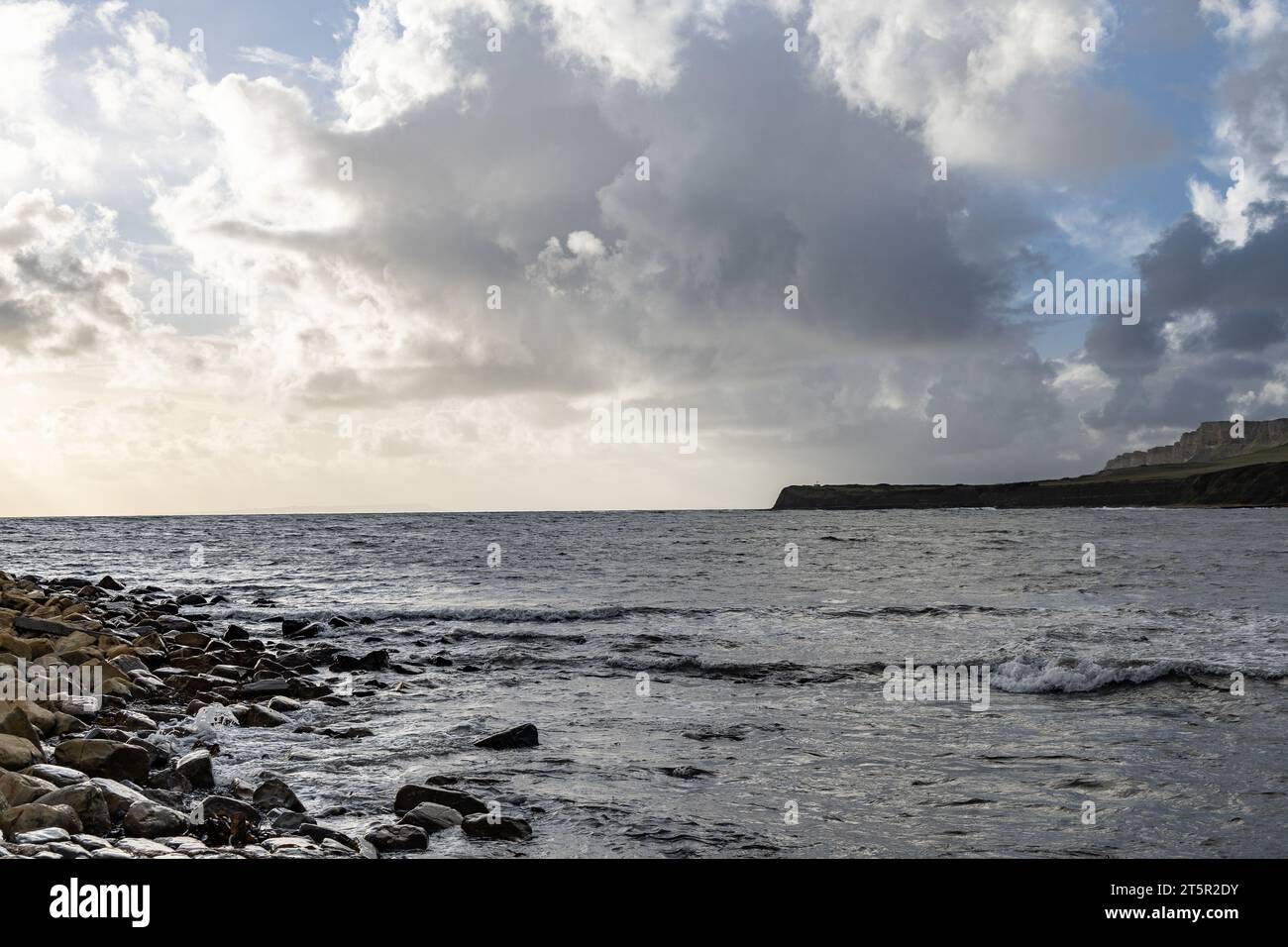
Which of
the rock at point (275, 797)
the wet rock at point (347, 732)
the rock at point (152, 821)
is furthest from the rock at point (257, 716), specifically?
the rock at point (152, 821)

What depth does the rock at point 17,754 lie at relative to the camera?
8.09 m

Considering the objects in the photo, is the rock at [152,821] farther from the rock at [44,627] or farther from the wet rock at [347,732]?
the rock at [44,627]

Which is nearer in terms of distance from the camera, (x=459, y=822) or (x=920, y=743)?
(x=459, y=822)

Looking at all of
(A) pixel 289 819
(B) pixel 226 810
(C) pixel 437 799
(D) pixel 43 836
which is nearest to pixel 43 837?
(D) pixel 43 836

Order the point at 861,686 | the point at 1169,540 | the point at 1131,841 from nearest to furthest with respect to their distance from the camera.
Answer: the point at 1131,841 → the point at 861,686 → the point at 1169,540

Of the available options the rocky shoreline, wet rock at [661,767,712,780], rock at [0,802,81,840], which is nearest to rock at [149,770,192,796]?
the rocky shoreline

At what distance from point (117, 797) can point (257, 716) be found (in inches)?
207

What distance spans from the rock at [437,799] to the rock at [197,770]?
2254mm

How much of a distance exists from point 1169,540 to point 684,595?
4801 centimetres

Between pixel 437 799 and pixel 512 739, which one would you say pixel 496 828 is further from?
pixel 512 739

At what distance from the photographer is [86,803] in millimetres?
7301
